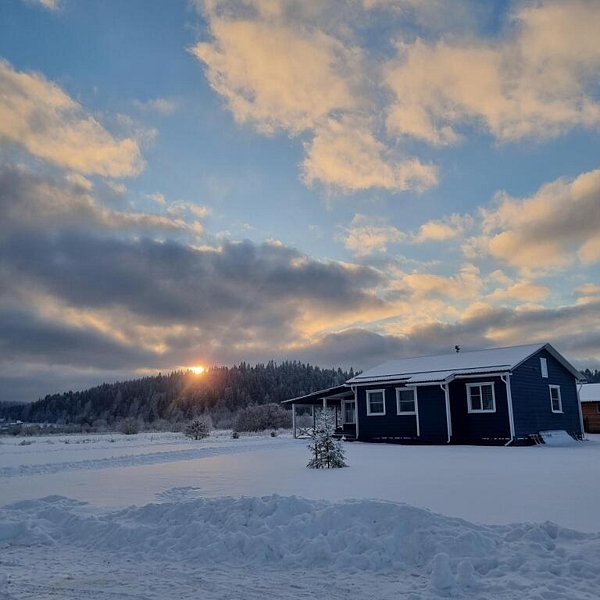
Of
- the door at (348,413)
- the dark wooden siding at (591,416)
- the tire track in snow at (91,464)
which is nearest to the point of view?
the tire track in snow at (91,464)

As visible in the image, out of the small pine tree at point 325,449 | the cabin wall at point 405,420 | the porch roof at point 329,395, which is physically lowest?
the small pine tree at point 325,449

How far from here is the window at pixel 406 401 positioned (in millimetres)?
27584

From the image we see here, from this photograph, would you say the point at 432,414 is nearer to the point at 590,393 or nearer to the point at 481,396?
the point at 481,396

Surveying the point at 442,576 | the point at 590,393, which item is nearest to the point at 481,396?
the point at 590,393

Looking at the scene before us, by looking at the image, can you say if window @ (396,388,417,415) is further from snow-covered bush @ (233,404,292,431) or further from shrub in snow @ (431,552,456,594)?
snow-covered bush @ (233,404,292,431)

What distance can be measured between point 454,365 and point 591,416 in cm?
1651

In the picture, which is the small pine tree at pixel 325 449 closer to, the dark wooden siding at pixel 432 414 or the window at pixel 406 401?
the dark wooden siding at pixel 432 414

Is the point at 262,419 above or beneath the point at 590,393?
beneath

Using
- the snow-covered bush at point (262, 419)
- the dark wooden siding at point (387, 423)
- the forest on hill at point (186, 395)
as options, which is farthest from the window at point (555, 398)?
the forest on hill at point (186, 395)

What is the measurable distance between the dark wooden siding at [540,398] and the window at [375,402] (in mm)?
7128

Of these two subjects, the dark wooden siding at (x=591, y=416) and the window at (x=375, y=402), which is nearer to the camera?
the window at (x=375, y=402)

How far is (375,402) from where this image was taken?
29422 mm

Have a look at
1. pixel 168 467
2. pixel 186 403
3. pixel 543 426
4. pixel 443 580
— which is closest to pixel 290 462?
pixel 168 467

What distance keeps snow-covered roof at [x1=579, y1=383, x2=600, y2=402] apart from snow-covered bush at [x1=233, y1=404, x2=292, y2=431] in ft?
108
